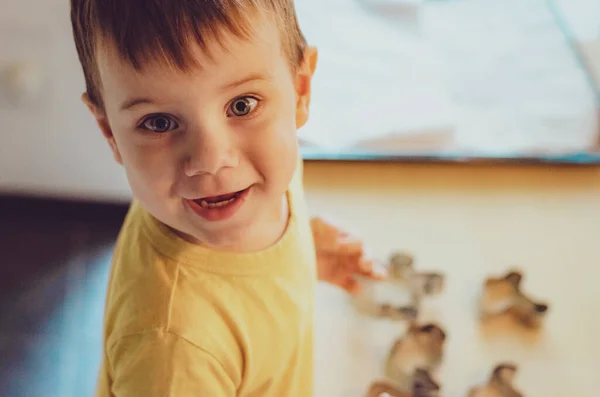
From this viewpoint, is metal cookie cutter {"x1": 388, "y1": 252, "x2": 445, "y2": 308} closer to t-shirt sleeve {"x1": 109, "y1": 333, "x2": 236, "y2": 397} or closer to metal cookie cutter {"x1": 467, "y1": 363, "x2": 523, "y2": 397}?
metal cookie cutter {"x1": 467, "y1": 363, "x2": 523, "y2": 397}

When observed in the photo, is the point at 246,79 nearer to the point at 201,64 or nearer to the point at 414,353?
the point at 201,64

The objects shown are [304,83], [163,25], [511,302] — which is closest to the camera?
[163,25]

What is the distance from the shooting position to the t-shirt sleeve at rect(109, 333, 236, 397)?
0.48m

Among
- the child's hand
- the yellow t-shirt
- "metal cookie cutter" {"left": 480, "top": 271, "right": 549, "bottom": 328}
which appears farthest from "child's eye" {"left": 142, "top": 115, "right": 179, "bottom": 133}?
"metal cookie cutter" {"left": 480, "top": 271, "right": 549, "bottom": 328}

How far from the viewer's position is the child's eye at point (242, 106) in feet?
1.49

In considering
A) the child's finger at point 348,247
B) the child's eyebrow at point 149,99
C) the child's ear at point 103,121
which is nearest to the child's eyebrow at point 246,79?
the child's eyebrow at point 149,99

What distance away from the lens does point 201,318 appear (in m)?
0.50

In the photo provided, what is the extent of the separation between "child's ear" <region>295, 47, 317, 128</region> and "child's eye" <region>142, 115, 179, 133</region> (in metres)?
Result: 0.13

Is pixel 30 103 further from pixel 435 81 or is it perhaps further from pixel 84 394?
pixel 435 81

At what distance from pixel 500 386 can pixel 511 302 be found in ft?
0.48

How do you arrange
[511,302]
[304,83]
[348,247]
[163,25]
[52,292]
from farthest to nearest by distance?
[52,292] < [511,302] < [348,247] < [304,83] < [163,25]

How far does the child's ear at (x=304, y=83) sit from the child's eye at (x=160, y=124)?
5.1 inches

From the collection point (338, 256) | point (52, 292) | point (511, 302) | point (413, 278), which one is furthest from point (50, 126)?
point (511, 302)

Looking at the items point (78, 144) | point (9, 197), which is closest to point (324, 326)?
point (78, 144)
